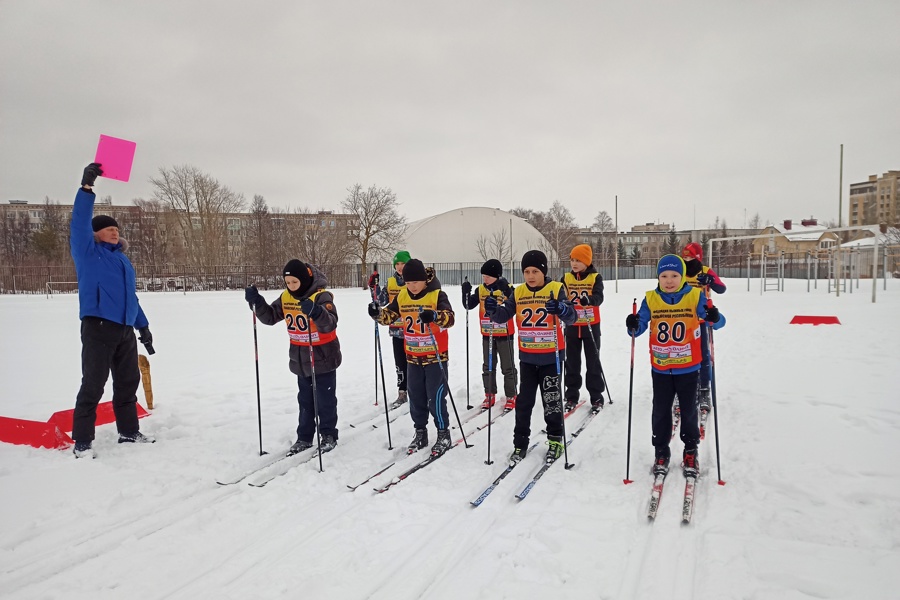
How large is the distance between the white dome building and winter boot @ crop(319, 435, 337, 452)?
39.9m

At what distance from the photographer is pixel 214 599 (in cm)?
266

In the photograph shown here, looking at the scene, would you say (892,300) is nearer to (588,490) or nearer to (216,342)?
(588,490)

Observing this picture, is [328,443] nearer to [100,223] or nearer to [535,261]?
[535,261]

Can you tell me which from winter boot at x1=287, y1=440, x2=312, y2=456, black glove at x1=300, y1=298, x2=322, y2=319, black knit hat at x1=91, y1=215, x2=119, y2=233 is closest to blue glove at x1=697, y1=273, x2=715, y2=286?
black glove at x1=300, y1=298, x2=322, y2=319

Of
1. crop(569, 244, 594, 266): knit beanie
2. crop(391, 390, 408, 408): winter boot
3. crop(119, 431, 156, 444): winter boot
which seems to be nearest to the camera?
crop(119, 431, 156, 444): winter boot

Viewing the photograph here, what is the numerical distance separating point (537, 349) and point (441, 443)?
1322 millimetres

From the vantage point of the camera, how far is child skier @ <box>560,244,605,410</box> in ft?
19.7

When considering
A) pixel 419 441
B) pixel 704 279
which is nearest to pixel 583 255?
pixel 704 279

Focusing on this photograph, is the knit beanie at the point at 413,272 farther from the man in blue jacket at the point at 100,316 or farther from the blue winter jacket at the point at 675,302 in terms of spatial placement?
the man in blue jacket at the point at 100,316

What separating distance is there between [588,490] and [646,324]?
148cm

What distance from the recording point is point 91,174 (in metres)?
4.43

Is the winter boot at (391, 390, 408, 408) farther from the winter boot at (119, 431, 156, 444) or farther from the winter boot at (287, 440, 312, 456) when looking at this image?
the winter boot at (119, 431, 156, 444)

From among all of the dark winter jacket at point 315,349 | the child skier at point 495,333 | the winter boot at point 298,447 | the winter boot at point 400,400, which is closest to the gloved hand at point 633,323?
the child skier at point 495,333

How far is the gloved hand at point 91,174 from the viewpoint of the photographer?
4402mm
